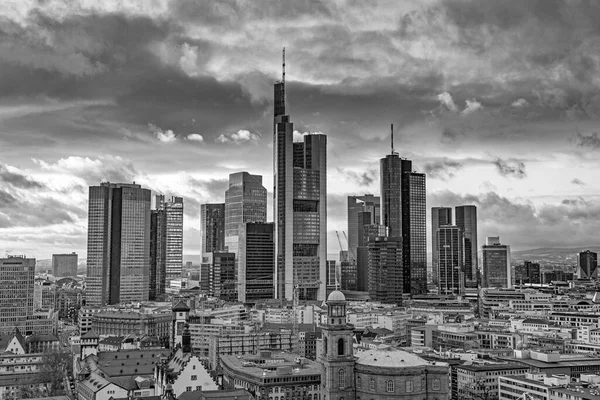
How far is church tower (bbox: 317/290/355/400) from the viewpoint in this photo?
344 feet

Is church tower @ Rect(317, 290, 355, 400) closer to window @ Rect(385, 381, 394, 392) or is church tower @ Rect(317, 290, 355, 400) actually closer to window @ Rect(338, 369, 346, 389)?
window @ Rect(338, 369, 346, 389)

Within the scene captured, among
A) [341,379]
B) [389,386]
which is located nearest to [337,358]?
[341,379]

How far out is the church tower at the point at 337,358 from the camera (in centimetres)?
10500

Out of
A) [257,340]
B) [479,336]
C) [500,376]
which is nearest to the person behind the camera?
[500,376]

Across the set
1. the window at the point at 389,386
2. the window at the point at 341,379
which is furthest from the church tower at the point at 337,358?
the window at the point at 389,386

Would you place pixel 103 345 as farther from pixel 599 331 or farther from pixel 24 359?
pixel 599 331

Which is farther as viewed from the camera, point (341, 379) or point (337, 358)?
point (337, 358)

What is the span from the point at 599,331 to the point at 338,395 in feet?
335

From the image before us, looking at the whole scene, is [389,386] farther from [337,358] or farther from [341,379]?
[337,358]

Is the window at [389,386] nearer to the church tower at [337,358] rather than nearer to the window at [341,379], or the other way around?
the church tower at [337,358]

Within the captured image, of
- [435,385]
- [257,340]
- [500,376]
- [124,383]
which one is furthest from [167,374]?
[257,340]

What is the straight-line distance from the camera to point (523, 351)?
475ft

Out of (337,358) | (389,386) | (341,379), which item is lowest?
(389,386)

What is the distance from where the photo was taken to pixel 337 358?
106 metres
